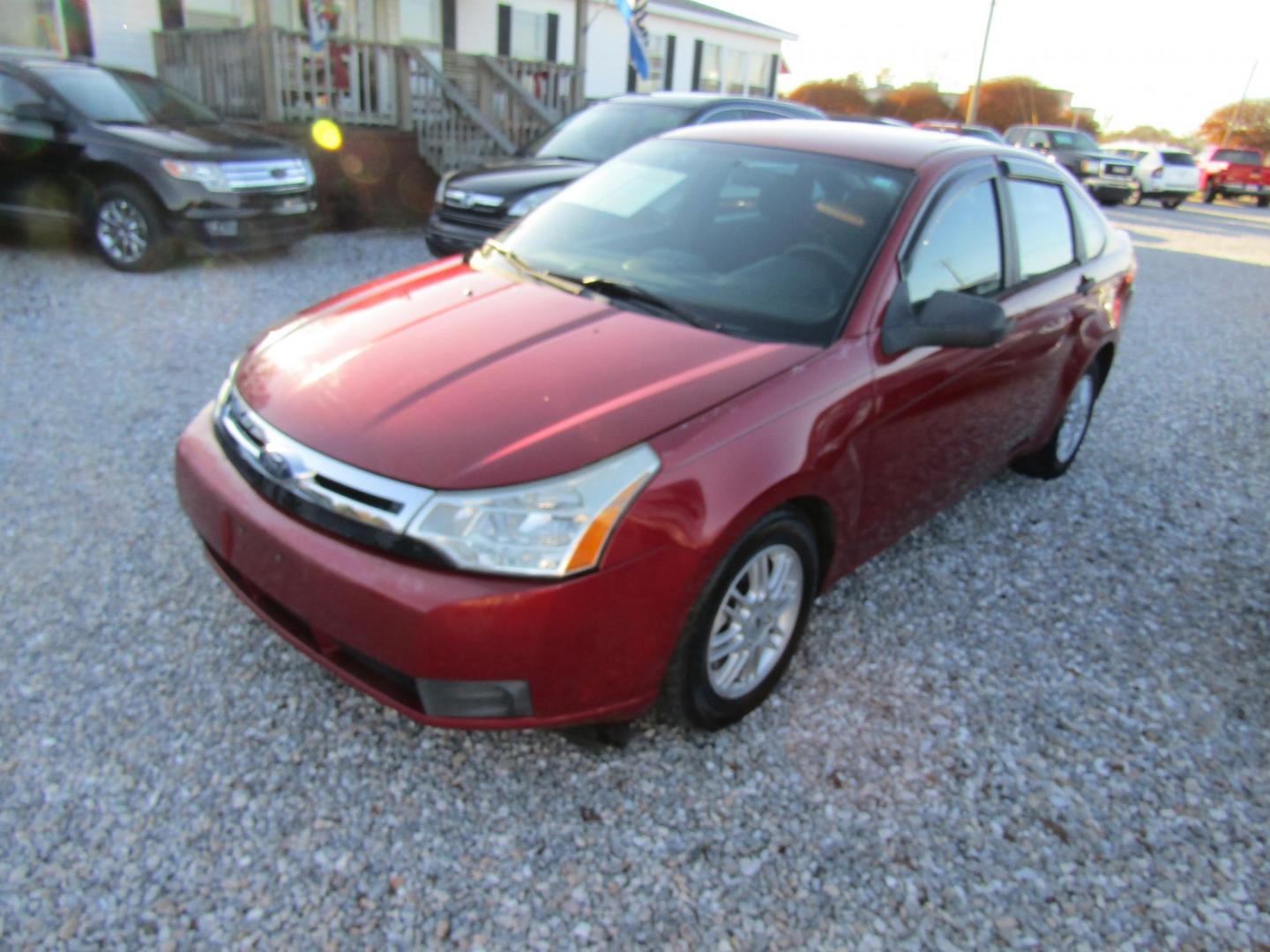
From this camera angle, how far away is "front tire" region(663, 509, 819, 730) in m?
2.38

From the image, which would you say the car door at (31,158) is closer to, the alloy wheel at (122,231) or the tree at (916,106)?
the alloy wheel at (122,231)

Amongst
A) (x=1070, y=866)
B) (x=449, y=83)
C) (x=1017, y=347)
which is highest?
(x=449, y=83)

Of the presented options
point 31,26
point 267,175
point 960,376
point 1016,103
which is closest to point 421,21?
point 31,26

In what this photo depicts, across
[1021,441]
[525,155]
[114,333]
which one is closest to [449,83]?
[525,155]

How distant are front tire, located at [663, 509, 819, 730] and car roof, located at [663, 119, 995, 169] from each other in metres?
1.48

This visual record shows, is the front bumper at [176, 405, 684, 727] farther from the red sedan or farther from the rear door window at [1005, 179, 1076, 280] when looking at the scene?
the rear door window at [1005, 179, 1076, 280]

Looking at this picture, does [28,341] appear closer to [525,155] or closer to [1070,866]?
[525,155]

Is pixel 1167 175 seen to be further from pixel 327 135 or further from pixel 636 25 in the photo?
pixel 327 135

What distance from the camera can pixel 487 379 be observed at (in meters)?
2.43

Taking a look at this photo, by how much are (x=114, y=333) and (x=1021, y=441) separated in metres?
5.60

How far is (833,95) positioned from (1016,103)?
447 inches

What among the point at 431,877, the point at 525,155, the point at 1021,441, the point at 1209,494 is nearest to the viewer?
the point at 431,877

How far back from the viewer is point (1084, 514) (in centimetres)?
435

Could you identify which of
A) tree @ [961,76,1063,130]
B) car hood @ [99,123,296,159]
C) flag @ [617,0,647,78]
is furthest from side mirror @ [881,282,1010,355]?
tree @ [961,76,1063,130]
